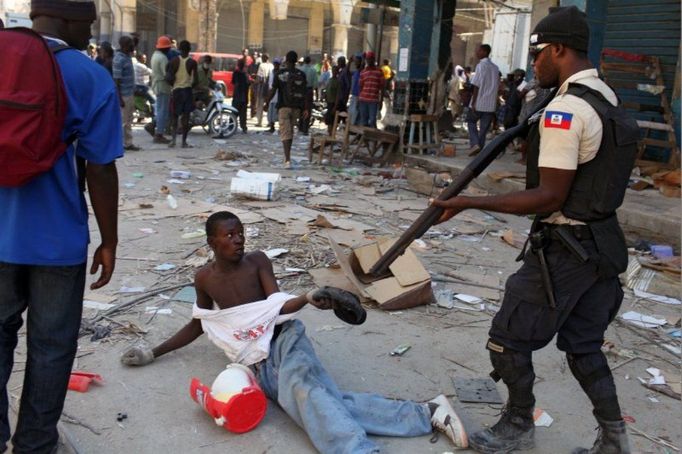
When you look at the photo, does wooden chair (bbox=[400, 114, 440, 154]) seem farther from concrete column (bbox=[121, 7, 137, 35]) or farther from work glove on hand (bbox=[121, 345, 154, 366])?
concrete column (bbox=[121, 7, 137, 35])

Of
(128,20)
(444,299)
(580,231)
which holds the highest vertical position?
(128,20)

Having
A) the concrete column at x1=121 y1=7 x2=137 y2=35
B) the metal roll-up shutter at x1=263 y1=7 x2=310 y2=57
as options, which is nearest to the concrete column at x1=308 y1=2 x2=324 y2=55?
the metal roll-up shutter at x1=263 y1=7 x2=310 y2=57

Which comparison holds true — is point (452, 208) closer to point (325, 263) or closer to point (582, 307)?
point (582, 307)

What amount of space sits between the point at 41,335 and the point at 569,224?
203cm

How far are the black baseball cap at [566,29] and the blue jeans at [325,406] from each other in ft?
5.55

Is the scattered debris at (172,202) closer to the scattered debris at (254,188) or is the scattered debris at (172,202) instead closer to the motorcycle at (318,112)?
the scattered debris at (254,188)

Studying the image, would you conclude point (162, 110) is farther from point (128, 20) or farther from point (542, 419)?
point (128, 20)

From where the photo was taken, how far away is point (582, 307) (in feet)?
8.59

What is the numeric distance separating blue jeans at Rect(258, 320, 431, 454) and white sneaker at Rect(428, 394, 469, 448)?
0.05 meters

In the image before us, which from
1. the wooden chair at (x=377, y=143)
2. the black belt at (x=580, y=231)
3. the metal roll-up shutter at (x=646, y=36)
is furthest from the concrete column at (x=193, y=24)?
the black belt at (x=580, y=231)

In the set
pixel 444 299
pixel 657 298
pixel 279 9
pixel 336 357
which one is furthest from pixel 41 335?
pixel 279 9

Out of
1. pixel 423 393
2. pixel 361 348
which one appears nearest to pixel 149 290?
pixel 361 348

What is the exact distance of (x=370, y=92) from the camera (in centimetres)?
1251

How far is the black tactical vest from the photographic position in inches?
93.9
